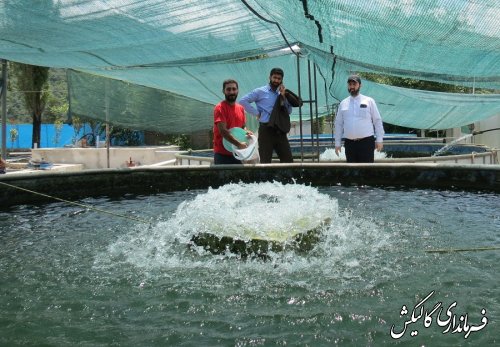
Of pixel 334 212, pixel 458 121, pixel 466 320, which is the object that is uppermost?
pixel 458 121

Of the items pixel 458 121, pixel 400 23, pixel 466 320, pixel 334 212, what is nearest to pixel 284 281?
pixel 466 320

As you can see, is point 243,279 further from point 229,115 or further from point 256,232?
point 229,115

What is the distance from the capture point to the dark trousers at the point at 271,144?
5.91 m

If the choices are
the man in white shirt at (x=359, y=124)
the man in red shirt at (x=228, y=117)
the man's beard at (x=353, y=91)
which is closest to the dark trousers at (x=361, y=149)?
the man in white shirt at (x=359, y=124)

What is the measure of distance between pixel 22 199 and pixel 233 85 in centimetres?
239

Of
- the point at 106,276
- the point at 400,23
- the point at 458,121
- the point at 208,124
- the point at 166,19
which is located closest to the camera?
the point at 106,276

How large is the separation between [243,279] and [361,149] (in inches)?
141

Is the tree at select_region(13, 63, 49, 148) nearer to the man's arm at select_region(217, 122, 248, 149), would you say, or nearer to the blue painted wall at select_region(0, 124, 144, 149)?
the blue painted wall at select_region(0, 124, 144, 149)

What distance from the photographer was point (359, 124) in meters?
5.71

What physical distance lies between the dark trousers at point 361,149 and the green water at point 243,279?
1.49 metres

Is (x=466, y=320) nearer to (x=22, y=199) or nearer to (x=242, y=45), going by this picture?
(x=22, y=199)

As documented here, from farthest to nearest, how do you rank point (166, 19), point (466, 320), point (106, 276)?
point (166, 19) → point (106, 276) → point (466, 320)

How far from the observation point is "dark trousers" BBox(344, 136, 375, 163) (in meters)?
5.87

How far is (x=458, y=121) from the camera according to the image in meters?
10.3
